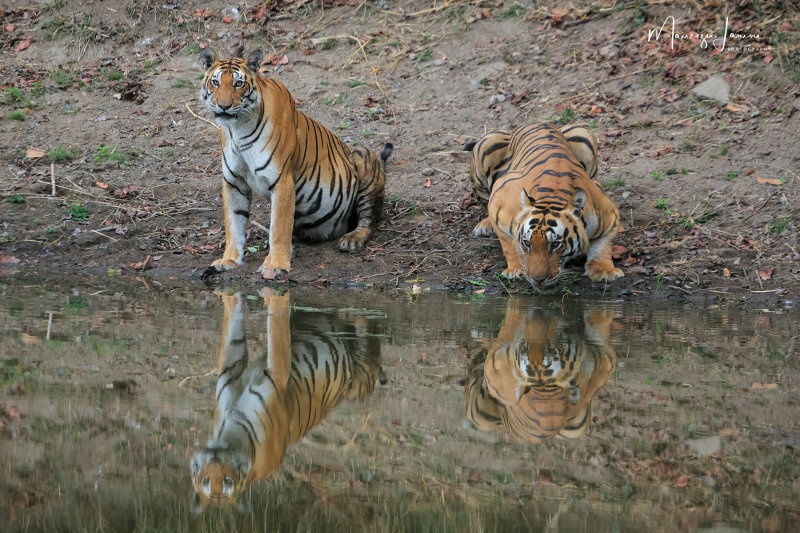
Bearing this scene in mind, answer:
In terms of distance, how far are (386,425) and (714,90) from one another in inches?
282

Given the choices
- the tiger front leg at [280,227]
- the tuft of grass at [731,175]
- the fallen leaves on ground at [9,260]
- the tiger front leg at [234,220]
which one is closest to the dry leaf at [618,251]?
the tuft of grass at [731,175]

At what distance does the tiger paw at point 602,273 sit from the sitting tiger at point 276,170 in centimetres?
188

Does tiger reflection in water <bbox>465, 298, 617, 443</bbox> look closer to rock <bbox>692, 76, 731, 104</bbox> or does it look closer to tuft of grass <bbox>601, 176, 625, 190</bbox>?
tuft of grass <bbox>601, 176, 625, 190</bbox>

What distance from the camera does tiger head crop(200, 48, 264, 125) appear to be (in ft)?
20.8

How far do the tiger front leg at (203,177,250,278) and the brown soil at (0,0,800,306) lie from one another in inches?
6.4

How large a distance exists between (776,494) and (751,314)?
139 inches

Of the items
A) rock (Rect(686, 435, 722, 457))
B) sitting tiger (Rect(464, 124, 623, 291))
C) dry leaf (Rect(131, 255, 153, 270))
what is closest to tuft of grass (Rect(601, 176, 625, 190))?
sitting tiger (Rect(464, 124, 623, 291))

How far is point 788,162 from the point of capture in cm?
770

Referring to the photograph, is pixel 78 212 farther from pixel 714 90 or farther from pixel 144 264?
pixel 714 90

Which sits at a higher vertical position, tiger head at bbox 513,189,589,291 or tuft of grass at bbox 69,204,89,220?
tuft of grass at bbox 69,204,89,220

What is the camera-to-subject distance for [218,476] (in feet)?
7.89

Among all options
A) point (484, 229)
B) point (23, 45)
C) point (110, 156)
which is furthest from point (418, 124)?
point (23, 45)

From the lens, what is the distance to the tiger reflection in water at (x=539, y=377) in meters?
2.96

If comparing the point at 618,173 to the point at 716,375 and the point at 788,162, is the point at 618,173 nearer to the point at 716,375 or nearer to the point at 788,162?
the point at 788,162
